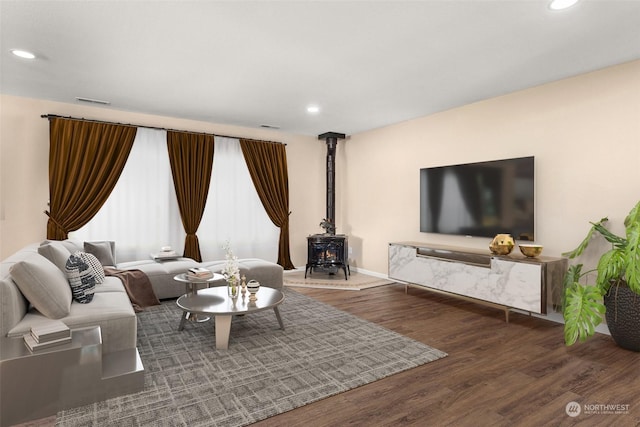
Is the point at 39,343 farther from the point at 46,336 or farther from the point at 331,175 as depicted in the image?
the point at 331,175

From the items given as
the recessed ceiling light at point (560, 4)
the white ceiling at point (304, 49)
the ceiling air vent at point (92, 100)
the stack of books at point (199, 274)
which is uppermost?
the ceiling air vent at point (92, 100)

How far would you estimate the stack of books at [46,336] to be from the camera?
2048 mm

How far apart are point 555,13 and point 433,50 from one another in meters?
0.87

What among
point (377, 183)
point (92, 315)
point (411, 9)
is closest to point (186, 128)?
point (377, 183)

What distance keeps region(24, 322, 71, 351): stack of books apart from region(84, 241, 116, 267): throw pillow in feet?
8.17

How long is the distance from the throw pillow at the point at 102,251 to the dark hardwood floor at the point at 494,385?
347 centimetres

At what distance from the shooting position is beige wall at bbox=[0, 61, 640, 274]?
3395 millimetres

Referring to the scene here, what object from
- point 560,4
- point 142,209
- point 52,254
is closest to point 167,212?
point 142,209

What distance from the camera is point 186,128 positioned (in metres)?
5.52

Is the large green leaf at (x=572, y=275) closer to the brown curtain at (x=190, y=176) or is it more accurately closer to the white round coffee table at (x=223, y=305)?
the white round coffee table at (x=223, y=305)

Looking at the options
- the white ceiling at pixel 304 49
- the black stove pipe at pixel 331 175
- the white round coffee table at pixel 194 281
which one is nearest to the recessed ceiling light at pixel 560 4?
the white ceiling at pixel 304 49

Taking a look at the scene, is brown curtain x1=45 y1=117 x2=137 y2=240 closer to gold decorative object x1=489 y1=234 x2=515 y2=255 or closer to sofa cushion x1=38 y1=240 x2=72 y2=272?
sofa cushion x1=38 y1=240 x2=72 y2=272

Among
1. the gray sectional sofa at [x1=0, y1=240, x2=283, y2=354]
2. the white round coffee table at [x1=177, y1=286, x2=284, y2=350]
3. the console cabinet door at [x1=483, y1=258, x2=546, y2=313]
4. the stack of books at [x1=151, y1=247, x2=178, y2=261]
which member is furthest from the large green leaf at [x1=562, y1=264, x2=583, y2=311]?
the stack of books at [x1=151, y1=247, x2=178, y2=261]

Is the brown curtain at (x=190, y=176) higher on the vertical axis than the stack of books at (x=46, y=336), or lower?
higher
